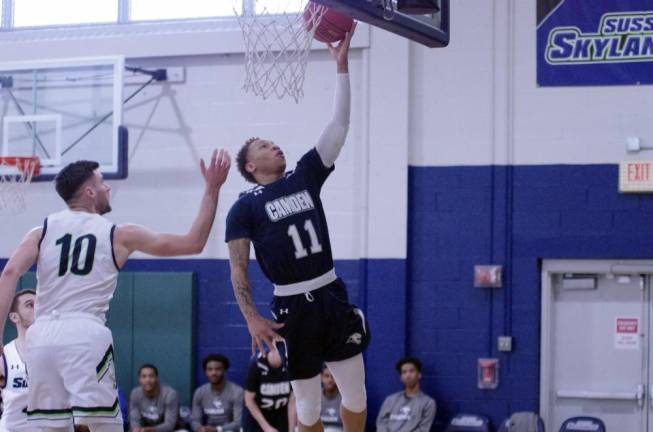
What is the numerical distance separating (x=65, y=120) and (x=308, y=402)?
8005mm

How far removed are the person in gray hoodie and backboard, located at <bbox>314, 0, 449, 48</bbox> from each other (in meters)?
5.94

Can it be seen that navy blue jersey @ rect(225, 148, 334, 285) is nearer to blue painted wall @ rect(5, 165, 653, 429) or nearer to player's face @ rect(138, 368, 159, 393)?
blue painted wall @ rect(5, 165, 653, 429)

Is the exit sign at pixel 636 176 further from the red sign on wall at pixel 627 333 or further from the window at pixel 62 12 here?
the window at pixel 62 12

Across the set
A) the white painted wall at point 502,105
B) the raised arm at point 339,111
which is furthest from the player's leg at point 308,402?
the white painted wall at point 502,105

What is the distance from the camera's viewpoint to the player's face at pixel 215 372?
12.1m

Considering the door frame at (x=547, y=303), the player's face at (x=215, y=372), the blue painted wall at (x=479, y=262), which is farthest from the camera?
the player's face at (x=215, y=372)

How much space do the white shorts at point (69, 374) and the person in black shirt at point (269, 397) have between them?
578 cm

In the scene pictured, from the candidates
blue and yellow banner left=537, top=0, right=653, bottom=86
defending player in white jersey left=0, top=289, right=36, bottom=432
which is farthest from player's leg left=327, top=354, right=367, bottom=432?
blue and yellow banner left=537, top=0, right=653, bottom=86

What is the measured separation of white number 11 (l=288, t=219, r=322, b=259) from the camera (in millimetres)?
5566

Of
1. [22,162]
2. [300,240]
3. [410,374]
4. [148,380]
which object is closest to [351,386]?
[300,240]

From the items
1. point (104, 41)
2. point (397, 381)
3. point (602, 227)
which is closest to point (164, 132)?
point (104, 41)

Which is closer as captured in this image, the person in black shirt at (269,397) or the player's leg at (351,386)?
the player's leg at (351,386)

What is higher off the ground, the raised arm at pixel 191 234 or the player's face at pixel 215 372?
the raised arm at pixel 191 234

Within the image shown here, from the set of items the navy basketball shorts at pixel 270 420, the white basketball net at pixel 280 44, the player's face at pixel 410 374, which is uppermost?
the white basketball net at pixel 280 44
